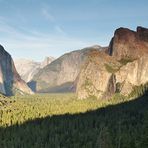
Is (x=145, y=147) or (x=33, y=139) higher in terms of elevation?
(x=145, y=147)

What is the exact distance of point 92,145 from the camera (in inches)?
6727

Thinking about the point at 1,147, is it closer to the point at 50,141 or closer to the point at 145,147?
the point at 50,141

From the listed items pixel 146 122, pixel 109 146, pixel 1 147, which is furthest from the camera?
pixel 1 147

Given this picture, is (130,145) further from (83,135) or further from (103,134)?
(83,135)

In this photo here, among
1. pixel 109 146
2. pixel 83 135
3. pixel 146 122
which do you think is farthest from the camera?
pixel 83 135

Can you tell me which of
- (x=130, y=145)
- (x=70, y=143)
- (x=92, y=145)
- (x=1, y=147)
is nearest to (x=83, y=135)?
(x=70, y=143)

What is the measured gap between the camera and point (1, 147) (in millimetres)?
183375

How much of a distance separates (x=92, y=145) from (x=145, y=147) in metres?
121

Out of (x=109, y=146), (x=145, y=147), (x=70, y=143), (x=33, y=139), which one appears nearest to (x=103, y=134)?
(x=109, y=146)

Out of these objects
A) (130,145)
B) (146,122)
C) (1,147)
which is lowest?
(1,147)

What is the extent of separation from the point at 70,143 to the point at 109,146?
132 meters

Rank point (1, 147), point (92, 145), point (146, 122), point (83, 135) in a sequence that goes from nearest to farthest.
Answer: point (146, 122) < point (92, 145) < point (1, 147) < point (83, 135)

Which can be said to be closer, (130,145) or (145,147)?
(145,147)

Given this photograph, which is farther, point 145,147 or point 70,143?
point 70,143
